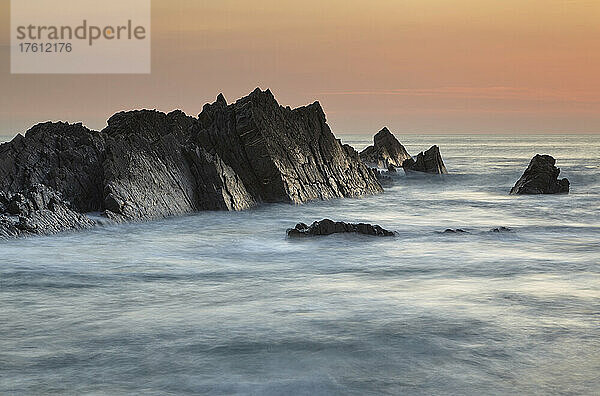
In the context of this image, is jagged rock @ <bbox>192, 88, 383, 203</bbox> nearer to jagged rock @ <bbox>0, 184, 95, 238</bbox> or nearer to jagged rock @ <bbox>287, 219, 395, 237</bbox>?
jagged rock @ <bbox>0, 184, 95, 238</bbox>

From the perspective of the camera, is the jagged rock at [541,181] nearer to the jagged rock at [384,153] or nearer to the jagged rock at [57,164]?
the jagged rock at [57,164]

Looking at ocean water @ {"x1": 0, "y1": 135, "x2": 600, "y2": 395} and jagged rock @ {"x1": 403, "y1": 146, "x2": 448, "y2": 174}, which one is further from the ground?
jagged rock @ {"x1": 403, "y1": 146, "x2": 448, "y2": 174}

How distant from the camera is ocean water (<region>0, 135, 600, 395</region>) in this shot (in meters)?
4.80

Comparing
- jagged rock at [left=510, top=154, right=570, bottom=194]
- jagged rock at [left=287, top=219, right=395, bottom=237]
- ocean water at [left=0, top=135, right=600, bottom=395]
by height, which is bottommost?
ocean water at [left=0, top=135, right=600, bottom=395]

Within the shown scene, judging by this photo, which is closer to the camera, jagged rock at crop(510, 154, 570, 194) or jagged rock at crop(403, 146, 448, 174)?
jagged rock at crop(510, 154, 570, 194)

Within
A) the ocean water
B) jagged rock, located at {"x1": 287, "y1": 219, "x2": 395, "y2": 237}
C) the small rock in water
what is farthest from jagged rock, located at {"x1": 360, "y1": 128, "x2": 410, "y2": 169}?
jagged rock, located at {"x1": 287, "y1": 219, "x2": 395, "y2": 237}

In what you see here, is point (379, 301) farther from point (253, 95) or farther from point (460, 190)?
point (460, 190)

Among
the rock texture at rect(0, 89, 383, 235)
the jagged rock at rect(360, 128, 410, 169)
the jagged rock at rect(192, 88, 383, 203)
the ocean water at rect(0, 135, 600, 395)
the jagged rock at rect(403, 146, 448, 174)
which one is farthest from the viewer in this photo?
the jagged rock at rect(360, 128, 410, 169)

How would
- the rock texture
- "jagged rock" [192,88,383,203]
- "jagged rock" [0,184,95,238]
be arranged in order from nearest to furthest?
1. "jagged rock" [0,184,95,238]
2. the rock texture
3. "jagged rock" [192,88,383,203]

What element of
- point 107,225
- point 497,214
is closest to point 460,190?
point 497,214

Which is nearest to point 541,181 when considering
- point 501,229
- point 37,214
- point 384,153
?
point 501,229

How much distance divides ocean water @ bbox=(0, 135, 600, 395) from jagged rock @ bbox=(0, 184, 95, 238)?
0.38m

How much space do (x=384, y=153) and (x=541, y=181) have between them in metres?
19.0

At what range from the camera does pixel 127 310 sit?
6875 mm
